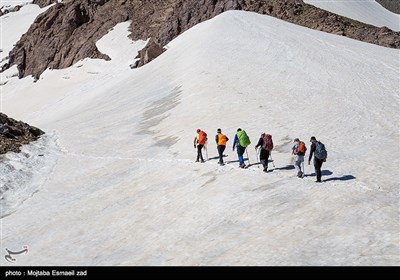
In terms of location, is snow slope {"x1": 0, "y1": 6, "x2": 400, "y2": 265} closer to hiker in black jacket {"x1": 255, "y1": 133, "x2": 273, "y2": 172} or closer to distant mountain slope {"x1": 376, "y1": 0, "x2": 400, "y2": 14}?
hiker in black jacket {"x1": 255, "y1": 133, "x2": 273, "y2": 172}

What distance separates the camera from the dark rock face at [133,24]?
74250 mm

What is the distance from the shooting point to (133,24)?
275 ft

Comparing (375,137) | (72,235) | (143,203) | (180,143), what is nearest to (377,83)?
(375,137)

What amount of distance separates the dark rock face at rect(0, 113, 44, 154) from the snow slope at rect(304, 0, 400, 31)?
287 feet

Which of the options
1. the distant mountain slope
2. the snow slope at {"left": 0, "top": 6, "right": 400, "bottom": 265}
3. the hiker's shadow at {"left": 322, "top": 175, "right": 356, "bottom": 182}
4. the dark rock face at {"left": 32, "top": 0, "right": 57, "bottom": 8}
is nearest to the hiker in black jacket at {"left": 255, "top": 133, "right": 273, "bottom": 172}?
the snow slope at {"left": 0, "top": 6, "right": 400, "bottom": 265}

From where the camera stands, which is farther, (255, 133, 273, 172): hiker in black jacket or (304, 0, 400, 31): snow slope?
(304, 0, 400, 31): snow slope

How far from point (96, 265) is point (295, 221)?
592 centimetres

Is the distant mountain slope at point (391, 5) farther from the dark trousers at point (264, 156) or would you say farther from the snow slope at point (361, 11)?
the dark trousers at point (264, 156)

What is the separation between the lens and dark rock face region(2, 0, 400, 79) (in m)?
74.2

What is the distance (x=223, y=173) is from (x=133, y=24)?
6714 cm

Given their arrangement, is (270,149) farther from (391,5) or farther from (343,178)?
(391,5)

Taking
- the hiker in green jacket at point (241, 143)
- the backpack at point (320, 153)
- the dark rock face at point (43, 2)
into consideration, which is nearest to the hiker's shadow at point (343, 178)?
the backpack at point (320, 153)

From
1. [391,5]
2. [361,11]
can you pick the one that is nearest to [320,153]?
[361,11]

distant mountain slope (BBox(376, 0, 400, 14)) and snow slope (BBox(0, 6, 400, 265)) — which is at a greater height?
distant mountain slope (BBox(376, 0, 400, 14))
